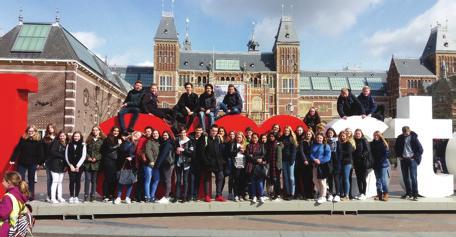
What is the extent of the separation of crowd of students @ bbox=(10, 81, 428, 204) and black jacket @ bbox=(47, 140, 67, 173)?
0.06 ft

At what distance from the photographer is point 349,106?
9.89m

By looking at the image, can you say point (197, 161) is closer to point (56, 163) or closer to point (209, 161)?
point (209, 161)

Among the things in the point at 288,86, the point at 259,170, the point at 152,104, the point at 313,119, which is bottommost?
the point at 259,170

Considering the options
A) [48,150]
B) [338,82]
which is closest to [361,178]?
[48,150]

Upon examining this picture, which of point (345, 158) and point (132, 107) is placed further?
point (132, 107)

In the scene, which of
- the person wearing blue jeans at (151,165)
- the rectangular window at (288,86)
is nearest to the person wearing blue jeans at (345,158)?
the person wearing blue jeans at (151,165)

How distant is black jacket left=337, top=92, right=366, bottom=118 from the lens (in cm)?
977

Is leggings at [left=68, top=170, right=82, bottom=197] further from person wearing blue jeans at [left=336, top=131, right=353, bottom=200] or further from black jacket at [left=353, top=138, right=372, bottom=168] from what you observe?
black jacket at [left=353, top=138, right=372, bottom=168]

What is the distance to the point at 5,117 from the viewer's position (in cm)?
805

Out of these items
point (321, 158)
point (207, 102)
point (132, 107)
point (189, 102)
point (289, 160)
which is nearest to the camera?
point (321, 158)

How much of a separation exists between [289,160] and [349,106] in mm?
2437

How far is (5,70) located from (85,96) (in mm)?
5442

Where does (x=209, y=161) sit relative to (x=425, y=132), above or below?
below

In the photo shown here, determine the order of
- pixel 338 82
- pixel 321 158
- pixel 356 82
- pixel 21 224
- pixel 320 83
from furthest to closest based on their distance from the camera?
1. pixel 356 82
2. pixel 338 82
3. pixel 320 83
4. pixel 321 158
5. pixel 21 224
